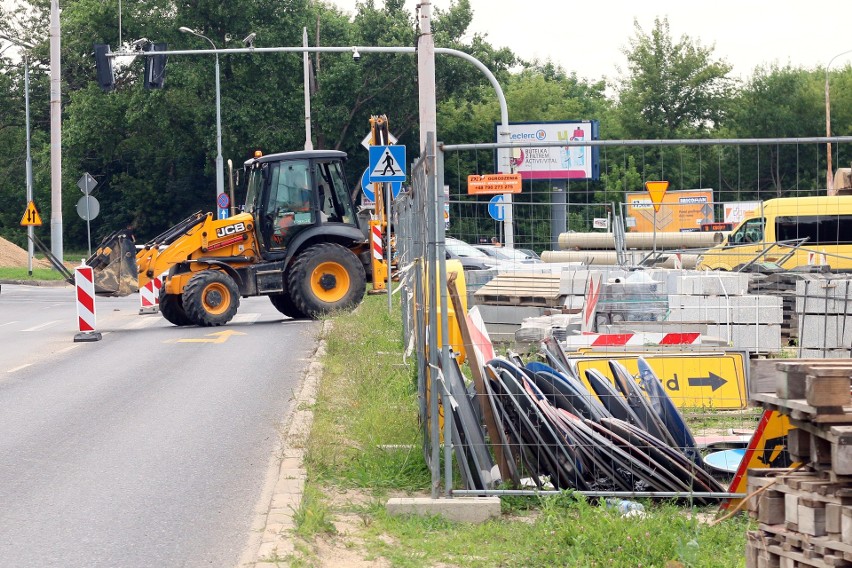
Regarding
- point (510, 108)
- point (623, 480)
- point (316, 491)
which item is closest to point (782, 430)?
point (623, 480)

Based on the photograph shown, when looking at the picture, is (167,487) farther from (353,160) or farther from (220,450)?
(353,160)

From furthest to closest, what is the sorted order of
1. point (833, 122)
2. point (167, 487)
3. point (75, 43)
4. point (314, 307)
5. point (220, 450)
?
point (833, 122) → point (75, 43) → point (314, 307) → point (220, 450) → point (167, 487)

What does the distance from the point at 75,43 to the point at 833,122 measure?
40.3m

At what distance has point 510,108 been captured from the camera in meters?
70.4

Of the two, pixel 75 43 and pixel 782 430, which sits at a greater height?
pixel 75 43

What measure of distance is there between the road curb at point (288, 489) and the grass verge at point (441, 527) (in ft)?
0.28

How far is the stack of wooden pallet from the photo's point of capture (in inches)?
176

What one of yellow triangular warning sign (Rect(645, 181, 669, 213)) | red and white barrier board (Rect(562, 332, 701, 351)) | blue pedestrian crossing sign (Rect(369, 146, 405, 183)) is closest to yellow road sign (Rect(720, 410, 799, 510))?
yellow triangular warning sign (Rect(645, 181, 669, 213))

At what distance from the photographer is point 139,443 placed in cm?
945

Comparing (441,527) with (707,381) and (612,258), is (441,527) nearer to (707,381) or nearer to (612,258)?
(707,381)

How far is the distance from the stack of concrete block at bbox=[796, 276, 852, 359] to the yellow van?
18.8 inches

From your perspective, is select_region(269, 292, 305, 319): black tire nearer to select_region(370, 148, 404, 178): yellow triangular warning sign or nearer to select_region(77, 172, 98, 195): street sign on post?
select_region(370, 148, 404, 178): yellow triangular warning sign

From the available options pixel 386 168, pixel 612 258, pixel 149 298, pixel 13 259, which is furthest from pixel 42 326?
pixel 13 259

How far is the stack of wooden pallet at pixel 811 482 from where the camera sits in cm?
446
